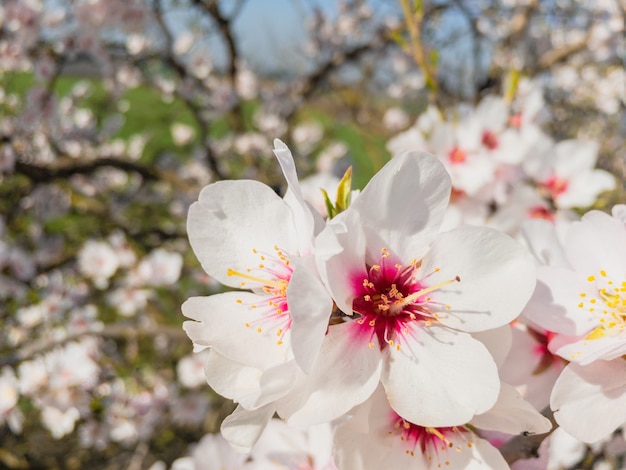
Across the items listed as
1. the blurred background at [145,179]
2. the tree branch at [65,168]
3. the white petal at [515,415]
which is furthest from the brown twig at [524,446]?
the tree branch at [65,168]

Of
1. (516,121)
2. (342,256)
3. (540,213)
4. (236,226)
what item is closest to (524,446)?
(342,256)

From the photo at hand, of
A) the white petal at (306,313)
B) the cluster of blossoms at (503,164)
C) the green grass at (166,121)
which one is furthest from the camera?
the green grass at (166,121)

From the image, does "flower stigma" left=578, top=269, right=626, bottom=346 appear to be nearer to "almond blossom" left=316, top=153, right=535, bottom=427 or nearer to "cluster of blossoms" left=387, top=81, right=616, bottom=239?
"almond blossom" left=316, top=153, right=535, bottom=427

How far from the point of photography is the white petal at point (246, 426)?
58 cm

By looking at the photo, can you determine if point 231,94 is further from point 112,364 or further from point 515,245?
point 515,245

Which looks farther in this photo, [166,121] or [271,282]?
[166,121]

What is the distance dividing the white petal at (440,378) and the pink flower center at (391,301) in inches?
0.8

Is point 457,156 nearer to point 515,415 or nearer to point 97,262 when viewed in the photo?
point 515,415

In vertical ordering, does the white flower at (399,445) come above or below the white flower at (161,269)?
above

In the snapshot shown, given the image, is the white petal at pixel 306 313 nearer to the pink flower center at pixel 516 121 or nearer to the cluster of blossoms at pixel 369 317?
the cluster of blossoms at pixel 369 317

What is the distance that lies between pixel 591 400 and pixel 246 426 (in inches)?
14.2

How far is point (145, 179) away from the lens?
2.69m

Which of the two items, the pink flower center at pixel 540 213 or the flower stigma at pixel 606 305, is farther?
the pink flower center at pixel 540 213

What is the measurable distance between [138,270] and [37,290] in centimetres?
53
